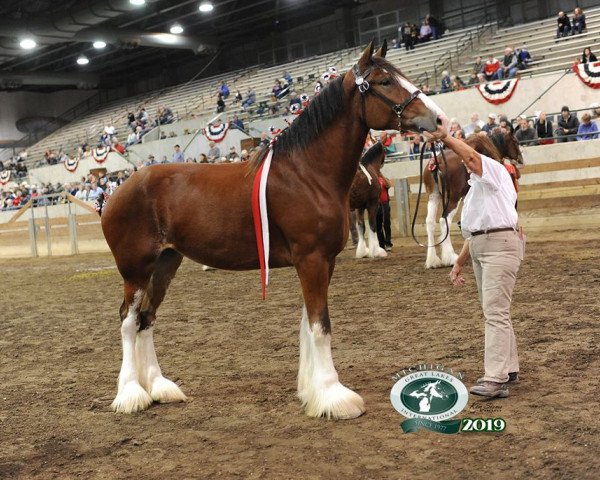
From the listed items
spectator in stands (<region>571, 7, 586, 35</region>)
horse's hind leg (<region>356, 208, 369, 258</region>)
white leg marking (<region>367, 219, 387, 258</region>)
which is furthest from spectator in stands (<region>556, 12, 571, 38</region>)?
white leg marking (<region>367, 219, 387, 258</region>)

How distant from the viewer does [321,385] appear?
4.46 m

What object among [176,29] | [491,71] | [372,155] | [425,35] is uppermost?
[176,29]

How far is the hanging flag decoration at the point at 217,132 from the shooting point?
26.8 meters

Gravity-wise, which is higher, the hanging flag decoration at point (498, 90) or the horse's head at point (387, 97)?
the hanging flag decoration at point (498, 90)

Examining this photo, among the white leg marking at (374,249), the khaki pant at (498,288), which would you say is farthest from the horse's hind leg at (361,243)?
the khaki pant at (498,288)

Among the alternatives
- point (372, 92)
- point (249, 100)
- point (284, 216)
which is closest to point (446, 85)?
point (249, 100)

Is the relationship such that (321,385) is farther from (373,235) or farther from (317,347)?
(373,235)

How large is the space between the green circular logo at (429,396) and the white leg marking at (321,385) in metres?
0.46

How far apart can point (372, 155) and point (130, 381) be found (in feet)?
28.9

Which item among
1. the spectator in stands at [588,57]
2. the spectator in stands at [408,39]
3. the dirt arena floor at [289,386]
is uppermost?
the spectator in stands at [408,39]

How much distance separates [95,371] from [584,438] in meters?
4.11

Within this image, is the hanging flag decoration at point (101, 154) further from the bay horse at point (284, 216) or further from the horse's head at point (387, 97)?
the horse's head at point (387, 97)

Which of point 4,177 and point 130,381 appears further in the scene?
point 4,177

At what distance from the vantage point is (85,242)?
899 inches
